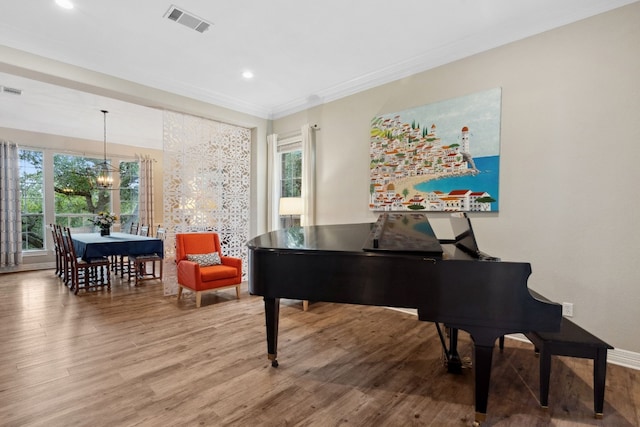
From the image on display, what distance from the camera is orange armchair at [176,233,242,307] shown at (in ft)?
13.5

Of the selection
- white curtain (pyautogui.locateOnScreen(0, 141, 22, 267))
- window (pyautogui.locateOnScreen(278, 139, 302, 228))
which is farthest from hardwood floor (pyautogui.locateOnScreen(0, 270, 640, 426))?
white curtain (pyautogui.locateOnScreen(0, 141, 22, 267))

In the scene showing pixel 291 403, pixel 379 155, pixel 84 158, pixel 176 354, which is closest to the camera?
pixel 291 403

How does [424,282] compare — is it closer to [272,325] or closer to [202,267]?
[272,325]

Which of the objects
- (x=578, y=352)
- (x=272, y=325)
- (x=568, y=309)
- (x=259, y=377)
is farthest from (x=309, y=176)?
(x=578, y=352)

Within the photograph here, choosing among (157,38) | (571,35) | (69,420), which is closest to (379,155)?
(571,35)

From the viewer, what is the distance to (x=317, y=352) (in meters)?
2.78

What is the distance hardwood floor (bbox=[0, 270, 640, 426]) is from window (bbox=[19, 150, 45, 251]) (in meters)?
3.99

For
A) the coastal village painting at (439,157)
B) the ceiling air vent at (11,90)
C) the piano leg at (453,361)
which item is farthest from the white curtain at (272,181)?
the ceiling air vent at (11,90)

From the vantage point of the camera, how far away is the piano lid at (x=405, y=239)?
1877 mm

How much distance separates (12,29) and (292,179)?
372 centimetres

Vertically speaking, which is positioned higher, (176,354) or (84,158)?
(84,158)

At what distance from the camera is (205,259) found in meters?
4.39

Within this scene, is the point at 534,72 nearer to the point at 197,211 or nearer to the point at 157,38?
the point at 157,38

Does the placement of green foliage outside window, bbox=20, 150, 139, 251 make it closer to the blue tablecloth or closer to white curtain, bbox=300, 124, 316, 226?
the blue tablecloth
